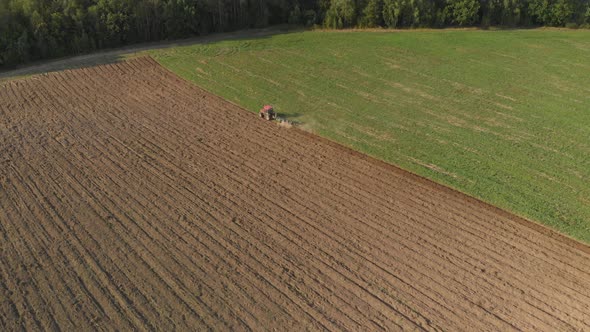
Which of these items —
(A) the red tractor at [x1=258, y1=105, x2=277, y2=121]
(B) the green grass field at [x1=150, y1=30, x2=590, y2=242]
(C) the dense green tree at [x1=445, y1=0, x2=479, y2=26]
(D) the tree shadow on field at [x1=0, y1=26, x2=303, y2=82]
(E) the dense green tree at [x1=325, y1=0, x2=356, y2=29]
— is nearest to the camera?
(B) the green grass field at [x1=150, y1=30, x2=590, y2=242]

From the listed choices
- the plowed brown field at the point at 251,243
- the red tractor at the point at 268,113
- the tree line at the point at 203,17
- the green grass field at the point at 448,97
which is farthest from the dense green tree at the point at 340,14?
the plowed brown field at the point at 251,243

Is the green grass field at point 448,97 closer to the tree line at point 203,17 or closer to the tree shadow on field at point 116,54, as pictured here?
the tree shadow on field at point 116,54

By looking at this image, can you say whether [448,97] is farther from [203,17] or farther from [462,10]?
[203,17]

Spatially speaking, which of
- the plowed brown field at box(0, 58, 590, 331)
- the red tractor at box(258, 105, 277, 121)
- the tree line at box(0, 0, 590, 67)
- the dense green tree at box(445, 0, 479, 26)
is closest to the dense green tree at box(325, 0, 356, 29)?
the tree line at box(0, 0, 590, 67)

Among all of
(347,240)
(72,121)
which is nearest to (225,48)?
(72,121)

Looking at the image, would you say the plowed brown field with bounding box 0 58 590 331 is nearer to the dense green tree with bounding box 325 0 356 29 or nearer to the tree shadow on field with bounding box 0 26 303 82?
the tree shadow on field with bounding box 0 26 303 82

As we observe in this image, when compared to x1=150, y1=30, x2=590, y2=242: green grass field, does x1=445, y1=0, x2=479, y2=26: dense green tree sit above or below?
above

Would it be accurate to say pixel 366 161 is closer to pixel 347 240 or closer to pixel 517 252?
pixel 347 240
